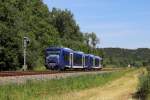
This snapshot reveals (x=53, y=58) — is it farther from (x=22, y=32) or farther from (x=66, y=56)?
(x=22, y=32)

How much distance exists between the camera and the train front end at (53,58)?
51219 millimetres

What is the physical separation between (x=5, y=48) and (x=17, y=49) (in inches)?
80.7

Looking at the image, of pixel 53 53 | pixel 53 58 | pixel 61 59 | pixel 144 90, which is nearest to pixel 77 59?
pixel 53 53

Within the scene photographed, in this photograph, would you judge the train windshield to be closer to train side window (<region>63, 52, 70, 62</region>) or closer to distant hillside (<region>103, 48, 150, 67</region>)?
train side window (<region>63, 52, 70, 62</region>)

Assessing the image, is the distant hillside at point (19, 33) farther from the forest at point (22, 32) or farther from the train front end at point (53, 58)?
the train front end at point (53, 58)

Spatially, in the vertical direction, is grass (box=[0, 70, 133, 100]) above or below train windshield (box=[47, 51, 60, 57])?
below

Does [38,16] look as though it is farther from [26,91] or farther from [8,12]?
[26,91]

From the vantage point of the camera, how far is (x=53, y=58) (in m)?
51.2

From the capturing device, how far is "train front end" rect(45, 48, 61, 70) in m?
51.2

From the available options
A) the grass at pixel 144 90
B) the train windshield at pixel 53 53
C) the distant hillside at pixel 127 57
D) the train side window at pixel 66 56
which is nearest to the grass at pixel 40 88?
the grass at pixel 144 90

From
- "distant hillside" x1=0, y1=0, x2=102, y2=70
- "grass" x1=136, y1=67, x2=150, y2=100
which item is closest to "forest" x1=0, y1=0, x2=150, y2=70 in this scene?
"distant hillside" x1=0, y1=0, x2=102, y2=70

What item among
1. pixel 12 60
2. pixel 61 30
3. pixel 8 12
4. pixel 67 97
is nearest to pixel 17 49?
pixel 12 60

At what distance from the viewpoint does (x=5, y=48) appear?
62594 millimetres

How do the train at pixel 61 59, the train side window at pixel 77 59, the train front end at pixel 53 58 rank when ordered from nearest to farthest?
1. the train front end at pixel 53 58
2. the train at pixel 61 59
3. the train side window at pixel 77 59
